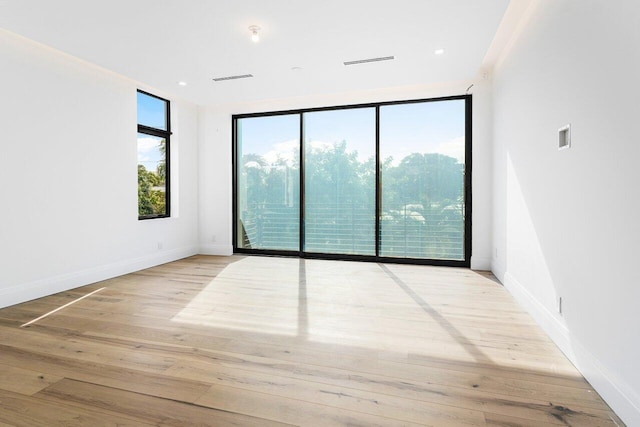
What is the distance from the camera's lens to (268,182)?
6.08m

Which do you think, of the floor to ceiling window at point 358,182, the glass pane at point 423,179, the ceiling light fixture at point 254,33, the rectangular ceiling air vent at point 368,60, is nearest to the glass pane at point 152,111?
the floor to ceiling window at point 358,182

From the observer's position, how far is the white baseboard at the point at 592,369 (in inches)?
61.0

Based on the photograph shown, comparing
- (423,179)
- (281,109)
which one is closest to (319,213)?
(423,179)

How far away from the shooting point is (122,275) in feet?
15.0

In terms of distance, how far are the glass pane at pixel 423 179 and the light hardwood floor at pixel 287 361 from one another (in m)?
1.46

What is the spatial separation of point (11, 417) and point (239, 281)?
8.76ft

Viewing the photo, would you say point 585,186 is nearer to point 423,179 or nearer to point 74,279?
point 423,179

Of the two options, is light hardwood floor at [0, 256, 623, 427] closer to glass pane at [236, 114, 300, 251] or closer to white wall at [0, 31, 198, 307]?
white wall at [0, 31, 198, 307]

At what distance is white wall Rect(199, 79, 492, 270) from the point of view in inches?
192

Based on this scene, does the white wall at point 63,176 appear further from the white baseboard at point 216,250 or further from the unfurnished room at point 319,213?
the white baseboard at point 216,250

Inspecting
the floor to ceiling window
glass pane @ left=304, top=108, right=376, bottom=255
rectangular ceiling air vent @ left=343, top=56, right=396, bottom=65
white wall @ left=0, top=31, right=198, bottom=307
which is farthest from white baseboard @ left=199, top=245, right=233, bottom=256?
rectangular ceiling air vent @ left=343, top=56, right=396, bottom=65

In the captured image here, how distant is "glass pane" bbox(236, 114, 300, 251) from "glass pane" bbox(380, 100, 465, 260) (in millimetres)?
1489

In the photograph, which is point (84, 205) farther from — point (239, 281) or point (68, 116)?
point (239, 281)

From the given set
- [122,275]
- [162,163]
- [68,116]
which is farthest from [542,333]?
[162,163]
